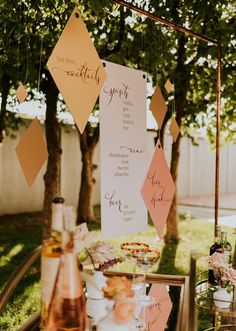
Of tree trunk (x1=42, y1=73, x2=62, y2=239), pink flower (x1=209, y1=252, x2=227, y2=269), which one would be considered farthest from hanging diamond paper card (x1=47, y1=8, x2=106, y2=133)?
tree trunk (x1=42, y1=73, x2=62, y2=239)

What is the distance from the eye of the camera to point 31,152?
1.36 m

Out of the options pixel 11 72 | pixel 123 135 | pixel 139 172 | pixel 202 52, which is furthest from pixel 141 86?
pixel 11 72

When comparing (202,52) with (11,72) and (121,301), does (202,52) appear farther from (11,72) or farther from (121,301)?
(121,301)

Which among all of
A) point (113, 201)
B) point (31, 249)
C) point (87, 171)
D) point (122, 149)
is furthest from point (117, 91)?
point (87, 171)

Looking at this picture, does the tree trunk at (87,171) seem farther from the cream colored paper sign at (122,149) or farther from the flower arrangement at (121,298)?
the flower arrangement at (121,298)

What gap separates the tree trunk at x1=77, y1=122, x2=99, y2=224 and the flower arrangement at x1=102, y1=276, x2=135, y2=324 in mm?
6196

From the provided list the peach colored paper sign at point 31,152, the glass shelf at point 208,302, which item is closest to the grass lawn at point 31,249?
the glass shelf at point 208,302

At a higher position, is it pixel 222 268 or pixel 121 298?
pixel 121 298

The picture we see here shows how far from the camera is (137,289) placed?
1431 mm

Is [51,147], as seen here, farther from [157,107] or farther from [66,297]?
[66,297]

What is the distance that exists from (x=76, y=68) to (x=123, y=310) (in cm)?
76

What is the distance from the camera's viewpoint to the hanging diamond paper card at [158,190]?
166 cm

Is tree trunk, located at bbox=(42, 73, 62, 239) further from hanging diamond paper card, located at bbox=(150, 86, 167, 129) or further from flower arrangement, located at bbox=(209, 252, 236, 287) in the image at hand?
flower arrangement, located at bbox=(209, 252, 236, 287)

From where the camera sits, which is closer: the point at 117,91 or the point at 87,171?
the point at 117,91
